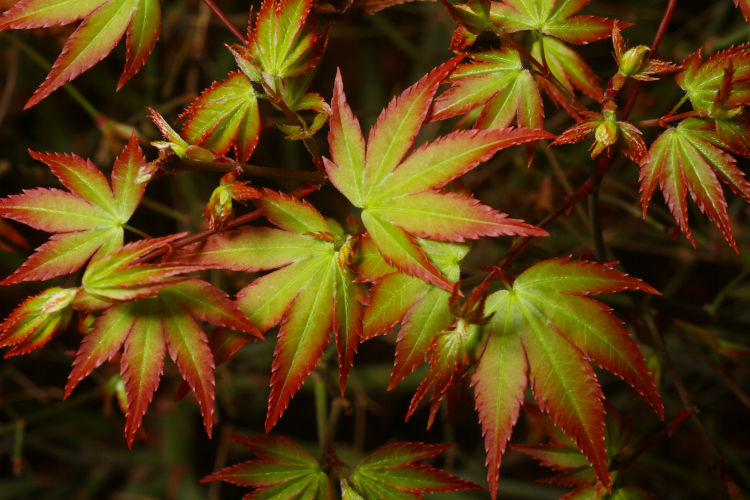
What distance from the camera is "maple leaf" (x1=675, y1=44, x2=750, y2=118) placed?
666mm

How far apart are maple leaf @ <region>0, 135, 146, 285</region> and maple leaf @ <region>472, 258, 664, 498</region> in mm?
486

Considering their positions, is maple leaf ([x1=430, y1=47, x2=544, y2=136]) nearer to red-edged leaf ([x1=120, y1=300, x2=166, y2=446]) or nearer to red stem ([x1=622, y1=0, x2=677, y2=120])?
red stem ([x1=622, y1=0, x2=677, y2=120])

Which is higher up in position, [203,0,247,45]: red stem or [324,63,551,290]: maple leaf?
[203,0,247,45]: red stem

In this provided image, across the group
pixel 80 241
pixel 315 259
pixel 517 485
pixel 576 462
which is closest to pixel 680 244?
pixel 517 485

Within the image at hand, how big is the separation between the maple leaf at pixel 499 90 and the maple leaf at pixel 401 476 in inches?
17.8

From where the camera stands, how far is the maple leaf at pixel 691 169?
0.67 metres

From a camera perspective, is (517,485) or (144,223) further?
(144,223)

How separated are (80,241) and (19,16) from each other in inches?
11.3

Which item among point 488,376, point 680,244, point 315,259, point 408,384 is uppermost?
point 315,259

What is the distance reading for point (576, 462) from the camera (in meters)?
0.90

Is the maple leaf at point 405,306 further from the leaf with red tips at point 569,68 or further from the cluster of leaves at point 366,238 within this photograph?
the leaf with red tips at point 569,68

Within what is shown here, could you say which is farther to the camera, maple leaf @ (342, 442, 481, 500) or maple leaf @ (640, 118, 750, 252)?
maple leaf @ (342, 442, 481, 500)

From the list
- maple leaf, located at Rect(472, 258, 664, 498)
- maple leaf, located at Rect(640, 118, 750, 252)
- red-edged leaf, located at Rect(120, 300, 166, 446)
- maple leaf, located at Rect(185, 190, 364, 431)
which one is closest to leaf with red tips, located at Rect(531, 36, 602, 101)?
maple leaf, located at Rect(640, 118, 750, 252)

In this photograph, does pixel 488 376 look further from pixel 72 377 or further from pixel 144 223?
pixel 144 223
